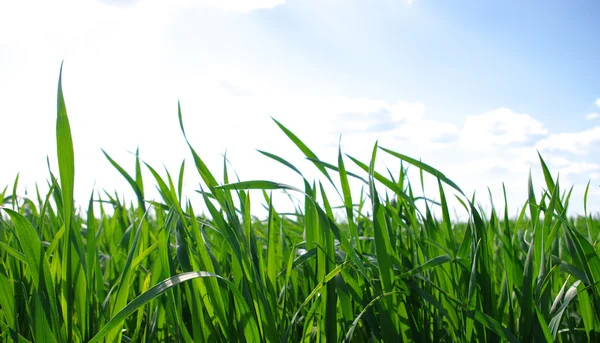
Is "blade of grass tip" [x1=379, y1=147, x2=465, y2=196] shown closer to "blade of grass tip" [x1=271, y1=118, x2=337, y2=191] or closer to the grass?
the grass

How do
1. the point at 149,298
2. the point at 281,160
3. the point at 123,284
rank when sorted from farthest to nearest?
1. the point at 281,160
2. the point at 123,284
3. the point at 149,298

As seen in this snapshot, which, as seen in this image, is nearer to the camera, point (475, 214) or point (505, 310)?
point (475, 214)

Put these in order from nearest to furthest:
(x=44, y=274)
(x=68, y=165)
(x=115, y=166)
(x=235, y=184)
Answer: (x=68, y=165) < (x=44, y=274) < (x=235, y=184) < (x=115, y=166)

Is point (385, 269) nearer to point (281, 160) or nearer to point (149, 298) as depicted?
point (281, 160)

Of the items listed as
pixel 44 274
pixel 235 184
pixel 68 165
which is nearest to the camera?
pixel 68 165

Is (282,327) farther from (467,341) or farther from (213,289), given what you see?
(467,341)

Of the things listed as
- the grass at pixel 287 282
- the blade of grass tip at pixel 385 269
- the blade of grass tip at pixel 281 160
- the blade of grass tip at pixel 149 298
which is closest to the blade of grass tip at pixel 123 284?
the grass at pixel 287 282

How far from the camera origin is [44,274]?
0.73 meters

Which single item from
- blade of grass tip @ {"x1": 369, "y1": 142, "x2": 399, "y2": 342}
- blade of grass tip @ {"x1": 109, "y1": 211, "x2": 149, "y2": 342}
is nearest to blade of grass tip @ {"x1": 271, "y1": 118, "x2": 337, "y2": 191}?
blade of grass tip @ {"x1": 369, "y1": 142, "x2": 399, "y2": 342}

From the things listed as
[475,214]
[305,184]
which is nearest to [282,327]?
[305,184]

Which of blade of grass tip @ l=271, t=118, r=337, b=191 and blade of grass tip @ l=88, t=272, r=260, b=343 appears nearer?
blade of grass tip @ l=88, t=272, r=260, b=343

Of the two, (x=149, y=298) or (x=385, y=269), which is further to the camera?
(x=385, y=269)

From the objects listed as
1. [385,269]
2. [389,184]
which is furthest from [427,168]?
[385,269]

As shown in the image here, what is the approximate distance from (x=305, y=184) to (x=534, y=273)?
42 cm
